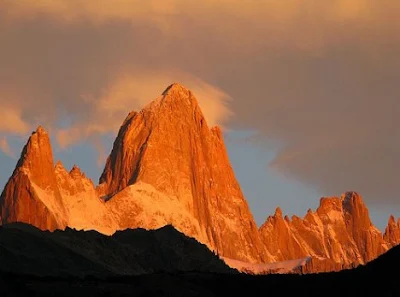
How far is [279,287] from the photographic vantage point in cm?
14062

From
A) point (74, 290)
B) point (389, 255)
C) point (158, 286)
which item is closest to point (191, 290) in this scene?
point (158, 286)

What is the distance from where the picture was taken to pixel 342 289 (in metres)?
131

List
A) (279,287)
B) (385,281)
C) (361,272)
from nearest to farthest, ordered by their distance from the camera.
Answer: (385,281), (361,272), (279,287)

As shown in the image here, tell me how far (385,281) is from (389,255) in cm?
987

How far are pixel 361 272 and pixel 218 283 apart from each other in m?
19.3

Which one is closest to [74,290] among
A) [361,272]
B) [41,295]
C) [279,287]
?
[41,295]

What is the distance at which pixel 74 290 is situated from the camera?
140m

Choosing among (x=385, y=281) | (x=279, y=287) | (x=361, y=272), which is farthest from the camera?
(x=279, y=287)

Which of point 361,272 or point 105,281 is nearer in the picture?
point 361,272

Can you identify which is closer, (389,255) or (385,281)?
(385,281)

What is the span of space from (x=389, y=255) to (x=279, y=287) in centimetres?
1407

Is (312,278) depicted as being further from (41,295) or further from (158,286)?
(41,295)

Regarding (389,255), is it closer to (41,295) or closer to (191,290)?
(191,290)

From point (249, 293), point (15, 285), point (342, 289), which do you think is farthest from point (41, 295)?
point (342, 289)
